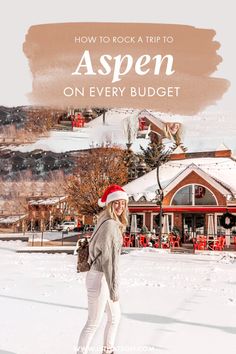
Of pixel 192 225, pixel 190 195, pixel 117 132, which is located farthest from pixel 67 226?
pixel 190 195

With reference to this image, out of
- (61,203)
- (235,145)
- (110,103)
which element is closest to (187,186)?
(235,145)

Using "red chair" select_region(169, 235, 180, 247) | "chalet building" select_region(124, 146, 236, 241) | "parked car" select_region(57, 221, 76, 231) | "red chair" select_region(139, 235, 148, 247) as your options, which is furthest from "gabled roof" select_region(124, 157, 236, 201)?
"parked car" select_region(57, 221, 76, 231)

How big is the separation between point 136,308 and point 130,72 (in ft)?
5.58

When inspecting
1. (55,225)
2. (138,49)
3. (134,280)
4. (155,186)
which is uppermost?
(138,49)

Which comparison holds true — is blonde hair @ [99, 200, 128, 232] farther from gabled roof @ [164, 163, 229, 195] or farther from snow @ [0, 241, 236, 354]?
gabled roof @ [164, 163, 229, 195]

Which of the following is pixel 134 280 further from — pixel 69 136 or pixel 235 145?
pixel 235 145

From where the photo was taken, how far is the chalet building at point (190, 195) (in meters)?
7.39

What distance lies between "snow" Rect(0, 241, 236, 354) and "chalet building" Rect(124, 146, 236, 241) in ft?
4.53

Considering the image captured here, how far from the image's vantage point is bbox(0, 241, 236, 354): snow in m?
2.42

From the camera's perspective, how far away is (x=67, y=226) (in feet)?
18.6

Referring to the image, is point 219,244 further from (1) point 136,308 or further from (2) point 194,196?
(1) point 136,308

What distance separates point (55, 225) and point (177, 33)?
275cm

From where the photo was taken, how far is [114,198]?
6.91ft

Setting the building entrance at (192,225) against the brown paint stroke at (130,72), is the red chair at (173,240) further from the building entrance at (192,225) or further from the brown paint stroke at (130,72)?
the brown paint stroke at (130,72)
